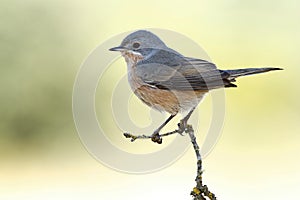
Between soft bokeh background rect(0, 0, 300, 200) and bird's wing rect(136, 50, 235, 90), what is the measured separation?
15.3 ft

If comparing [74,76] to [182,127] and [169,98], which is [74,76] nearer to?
[169,98]

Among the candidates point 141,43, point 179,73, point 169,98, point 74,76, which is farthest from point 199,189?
point 74,76

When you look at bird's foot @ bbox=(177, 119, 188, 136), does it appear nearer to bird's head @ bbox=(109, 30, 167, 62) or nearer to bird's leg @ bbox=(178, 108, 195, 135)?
bird's leg @ bbox=(178, 108, 195, 135)

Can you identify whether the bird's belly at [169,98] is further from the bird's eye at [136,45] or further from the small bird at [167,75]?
the bird's eye at [136,45]

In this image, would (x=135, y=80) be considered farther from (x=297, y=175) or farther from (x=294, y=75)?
(x=294, y=75)

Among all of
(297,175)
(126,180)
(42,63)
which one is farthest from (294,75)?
(42,63)

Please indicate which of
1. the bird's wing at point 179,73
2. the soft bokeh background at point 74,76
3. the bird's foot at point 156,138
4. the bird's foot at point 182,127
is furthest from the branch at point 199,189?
the soft bokeh background at point 74,76

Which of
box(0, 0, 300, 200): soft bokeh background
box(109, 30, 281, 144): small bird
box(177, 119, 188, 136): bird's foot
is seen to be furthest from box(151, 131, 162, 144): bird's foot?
box(0, 0, 300, 200): soft bokeh background

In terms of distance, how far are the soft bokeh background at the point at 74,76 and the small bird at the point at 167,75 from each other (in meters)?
4.66

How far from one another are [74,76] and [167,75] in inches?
238

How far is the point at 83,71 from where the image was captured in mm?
3264

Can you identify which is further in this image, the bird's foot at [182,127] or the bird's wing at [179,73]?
the bird's wing at [179,73]

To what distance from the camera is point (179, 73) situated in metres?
3.57

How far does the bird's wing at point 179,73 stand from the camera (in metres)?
3.47
